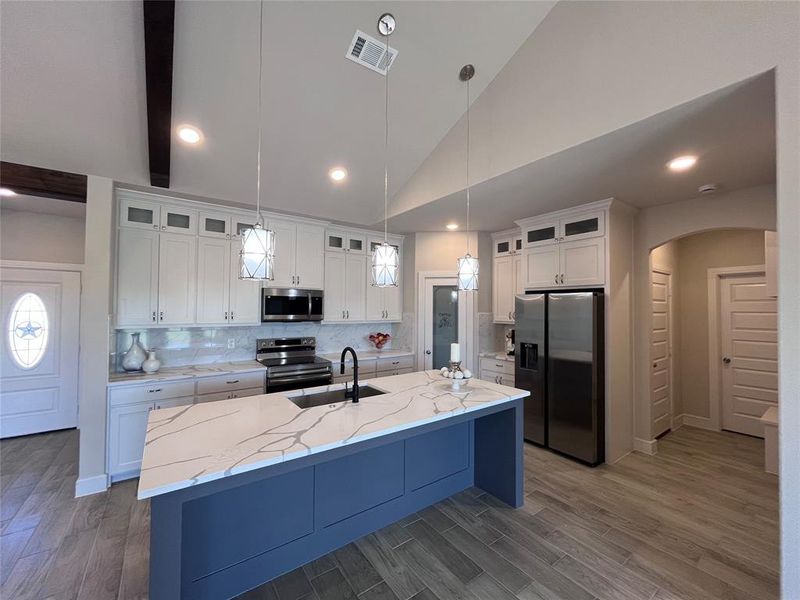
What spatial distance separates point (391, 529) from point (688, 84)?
3366 mm

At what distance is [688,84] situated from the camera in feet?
5.94

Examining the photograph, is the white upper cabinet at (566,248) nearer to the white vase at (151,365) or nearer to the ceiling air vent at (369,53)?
the ceiling air vent at (369,53)

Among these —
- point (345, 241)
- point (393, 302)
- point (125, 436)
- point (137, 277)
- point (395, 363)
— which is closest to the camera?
point (125, 436)

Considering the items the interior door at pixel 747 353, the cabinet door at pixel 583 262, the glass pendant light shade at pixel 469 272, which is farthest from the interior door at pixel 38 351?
the interior door at pixel 747 353

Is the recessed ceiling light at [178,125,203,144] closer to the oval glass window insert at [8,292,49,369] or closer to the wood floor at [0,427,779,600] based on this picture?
the wood floor at [0,427,779,600]

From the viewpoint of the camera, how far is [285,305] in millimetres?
4152

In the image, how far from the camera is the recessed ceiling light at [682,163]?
253 cm

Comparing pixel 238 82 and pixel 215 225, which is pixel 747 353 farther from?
pixel 215 225

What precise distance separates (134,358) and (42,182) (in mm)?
1741

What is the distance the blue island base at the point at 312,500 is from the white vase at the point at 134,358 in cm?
226

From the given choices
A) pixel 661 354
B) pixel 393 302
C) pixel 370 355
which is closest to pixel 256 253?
pixel 370 355

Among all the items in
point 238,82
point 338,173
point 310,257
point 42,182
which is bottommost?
point 310,257

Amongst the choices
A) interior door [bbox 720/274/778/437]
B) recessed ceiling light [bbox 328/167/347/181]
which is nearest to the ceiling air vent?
recessed ceiling light [bbox 328/167/347/181]

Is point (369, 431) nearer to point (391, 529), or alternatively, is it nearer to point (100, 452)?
point (391, 529)
